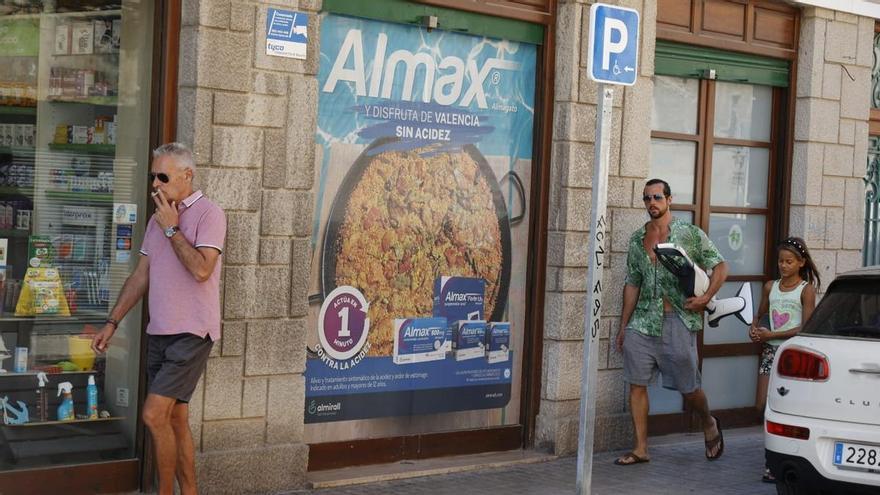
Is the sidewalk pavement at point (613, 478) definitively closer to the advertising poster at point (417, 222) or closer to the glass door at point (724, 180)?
the advertising poster at point (417, 222)

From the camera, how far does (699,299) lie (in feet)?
33.3

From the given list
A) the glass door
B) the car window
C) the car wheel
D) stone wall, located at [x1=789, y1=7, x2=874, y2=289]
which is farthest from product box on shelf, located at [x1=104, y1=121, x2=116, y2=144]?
stone wall, located at [x1=789, y1=7, x2=874, y2=289]

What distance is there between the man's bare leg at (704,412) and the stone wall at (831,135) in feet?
9.41

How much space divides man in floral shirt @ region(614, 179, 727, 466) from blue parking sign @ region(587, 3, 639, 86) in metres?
2.63

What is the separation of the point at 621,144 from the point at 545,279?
125 centimetres

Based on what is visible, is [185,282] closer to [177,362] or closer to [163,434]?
[177,362]

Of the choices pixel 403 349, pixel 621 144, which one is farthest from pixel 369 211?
pixel 621 144

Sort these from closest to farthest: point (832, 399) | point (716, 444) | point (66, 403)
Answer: point (832, 399)
point (66, 403)
point (716, 444)

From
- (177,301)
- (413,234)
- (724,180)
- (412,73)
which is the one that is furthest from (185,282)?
(724,180)

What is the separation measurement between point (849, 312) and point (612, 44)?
208 centimetres

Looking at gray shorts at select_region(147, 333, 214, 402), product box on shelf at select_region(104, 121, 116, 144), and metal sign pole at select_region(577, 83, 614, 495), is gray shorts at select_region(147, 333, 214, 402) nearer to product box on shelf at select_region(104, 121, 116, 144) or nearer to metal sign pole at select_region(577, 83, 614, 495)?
product box on shelf at select_region(104, 121, 116, 144)

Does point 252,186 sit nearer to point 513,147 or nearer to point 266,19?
point 266,19

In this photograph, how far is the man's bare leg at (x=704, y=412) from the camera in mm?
10414

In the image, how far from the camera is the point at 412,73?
31.8ft
